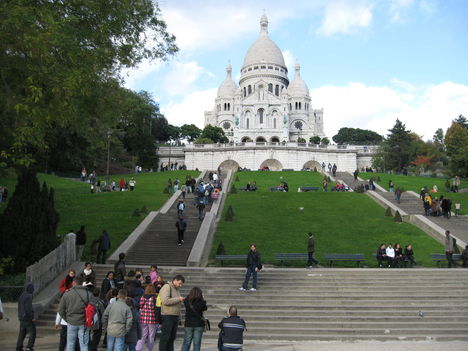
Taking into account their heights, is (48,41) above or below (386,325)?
above

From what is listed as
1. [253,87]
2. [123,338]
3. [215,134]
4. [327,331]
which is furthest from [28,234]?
[253,87]

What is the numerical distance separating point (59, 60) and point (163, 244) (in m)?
9.63

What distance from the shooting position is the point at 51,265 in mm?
14094

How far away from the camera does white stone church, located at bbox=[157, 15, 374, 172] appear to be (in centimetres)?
6006

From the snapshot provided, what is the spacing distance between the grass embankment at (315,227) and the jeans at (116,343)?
10.3 m

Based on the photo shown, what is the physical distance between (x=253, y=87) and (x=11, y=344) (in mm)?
100335

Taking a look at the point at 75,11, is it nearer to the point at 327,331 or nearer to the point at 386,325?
the point at 327,331

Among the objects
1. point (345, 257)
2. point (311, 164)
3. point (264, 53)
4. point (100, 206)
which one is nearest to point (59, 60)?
point (345, 257)

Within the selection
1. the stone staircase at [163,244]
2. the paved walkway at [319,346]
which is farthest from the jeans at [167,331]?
the stone staircase at [163,244]

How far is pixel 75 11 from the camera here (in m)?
A: 13.5

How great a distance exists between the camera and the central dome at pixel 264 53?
109500mm

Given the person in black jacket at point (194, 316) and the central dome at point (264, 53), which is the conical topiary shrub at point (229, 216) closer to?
the person in black jacket at point (194, 316)

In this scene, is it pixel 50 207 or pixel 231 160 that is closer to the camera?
pixel 50 207

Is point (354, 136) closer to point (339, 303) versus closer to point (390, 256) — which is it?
point (390, 256)
